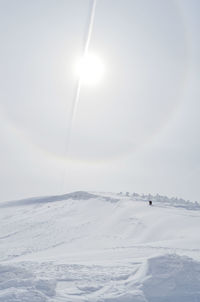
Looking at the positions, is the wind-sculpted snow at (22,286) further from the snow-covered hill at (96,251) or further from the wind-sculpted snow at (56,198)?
the wind-sculpted snow at (56,198)

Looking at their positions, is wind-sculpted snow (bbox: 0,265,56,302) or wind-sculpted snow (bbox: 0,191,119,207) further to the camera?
wind-sculpted snow (bbox: 0,191,119,207)

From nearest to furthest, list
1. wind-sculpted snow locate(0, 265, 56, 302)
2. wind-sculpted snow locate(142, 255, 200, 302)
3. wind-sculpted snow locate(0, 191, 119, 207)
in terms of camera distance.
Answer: wind-sculpted snow locate(0, 265, 56, 302) → wind-sculpted snow locate(142, 255, 200, 302) → wind-sculpted snow locate(0, 191, 119, 207)

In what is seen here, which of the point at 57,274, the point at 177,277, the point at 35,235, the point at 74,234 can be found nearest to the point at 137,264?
the point at 177,277

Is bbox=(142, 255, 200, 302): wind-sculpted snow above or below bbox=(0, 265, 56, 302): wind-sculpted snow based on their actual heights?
above

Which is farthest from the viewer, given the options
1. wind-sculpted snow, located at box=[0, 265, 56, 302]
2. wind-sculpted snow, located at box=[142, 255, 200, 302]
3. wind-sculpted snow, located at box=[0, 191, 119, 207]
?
wind-sculpted snow, located at box=[0, 191, 119, 207]

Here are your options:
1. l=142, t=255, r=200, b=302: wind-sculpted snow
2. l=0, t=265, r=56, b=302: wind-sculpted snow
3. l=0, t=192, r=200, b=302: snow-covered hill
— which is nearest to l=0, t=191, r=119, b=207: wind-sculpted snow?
l=0, t=192, r=200, b=302: snow-covered hill

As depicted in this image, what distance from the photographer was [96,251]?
15930 mm

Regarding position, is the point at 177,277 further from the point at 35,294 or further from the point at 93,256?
the point at 93,256

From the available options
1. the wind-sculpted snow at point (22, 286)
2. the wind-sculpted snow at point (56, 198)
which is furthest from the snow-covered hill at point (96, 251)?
the wind-sculpted snow at point (56, 198)

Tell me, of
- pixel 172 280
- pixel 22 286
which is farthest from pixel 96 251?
pixel 22 286

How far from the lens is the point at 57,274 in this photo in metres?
9.89

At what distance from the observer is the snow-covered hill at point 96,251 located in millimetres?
8625

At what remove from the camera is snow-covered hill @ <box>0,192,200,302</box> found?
340 inches

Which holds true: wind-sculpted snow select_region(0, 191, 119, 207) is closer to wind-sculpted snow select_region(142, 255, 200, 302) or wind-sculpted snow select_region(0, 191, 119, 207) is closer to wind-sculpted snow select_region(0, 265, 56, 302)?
wind-sculpted snow select_region(142, 255, 200, 302)
